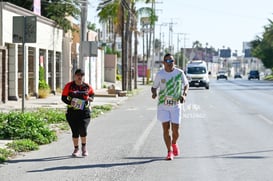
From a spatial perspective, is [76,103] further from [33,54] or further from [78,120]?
[33,54]

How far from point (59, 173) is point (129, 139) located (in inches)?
207

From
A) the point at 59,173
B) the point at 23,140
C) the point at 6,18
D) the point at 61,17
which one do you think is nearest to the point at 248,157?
the point at 59,173

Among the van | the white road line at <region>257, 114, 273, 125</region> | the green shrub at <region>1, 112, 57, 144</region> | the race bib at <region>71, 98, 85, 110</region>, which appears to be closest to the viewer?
the race bib at <region>71, 98, 85, 110</region>

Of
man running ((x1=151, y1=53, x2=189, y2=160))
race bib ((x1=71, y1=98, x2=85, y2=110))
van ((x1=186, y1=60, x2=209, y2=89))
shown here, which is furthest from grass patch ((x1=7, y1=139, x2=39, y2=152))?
van ((x1=186, y1=60, x2=209, y2=89))

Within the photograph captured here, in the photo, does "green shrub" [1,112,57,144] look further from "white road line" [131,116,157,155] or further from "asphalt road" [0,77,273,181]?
"white road line" [131,116,157,155]

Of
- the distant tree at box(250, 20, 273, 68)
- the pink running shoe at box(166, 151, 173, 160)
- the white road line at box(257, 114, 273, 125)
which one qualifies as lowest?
the white road line at box(257, 114, 273, 125)

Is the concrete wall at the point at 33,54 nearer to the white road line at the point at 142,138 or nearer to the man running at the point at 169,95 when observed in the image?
the white road line at the point at 142,138

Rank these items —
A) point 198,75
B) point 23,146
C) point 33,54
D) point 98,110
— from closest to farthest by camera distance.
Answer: point 23,146 → point 98,110 → point 33,54 → point 198,75

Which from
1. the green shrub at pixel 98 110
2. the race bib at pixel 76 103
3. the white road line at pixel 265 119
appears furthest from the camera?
the green shrub at pixel 98 110

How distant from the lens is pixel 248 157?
12.2m

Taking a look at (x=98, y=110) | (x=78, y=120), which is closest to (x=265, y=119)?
(x=98, y=110)

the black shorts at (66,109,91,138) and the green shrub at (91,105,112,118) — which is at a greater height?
the black shorts at (66,109,91,138)

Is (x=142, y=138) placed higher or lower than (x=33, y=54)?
lower

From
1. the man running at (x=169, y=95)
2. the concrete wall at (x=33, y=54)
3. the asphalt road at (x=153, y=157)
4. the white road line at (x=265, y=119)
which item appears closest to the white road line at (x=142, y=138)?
the asphalt road at (x=153, y=157)
